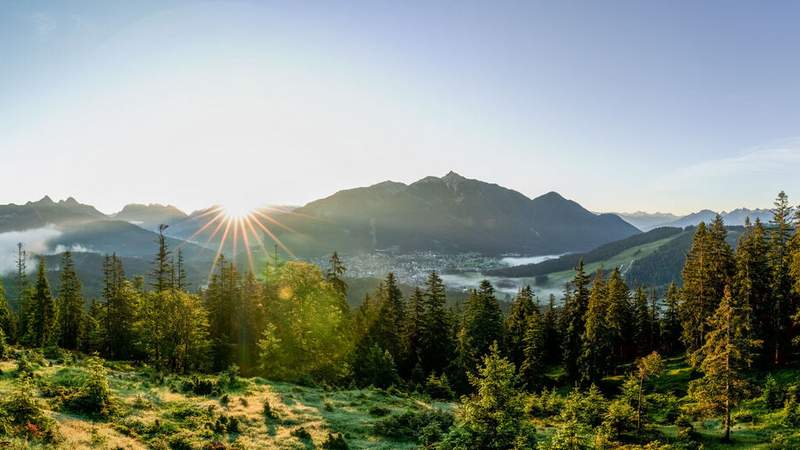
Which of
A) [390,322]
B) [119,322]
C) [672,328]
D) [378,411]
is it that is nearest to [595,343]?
[390,322]

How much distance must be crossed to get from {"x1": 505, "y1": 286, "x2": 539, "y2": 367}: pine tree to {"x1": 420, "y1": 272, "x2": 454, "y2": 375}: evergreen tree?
1067cm

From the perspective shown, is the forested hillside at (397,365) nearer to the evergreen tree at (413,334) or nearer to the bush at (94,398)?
the bush at (94,398)

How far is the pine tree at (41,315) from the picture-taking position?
200 feet

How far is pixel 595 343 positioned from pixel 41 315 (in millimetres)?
81819

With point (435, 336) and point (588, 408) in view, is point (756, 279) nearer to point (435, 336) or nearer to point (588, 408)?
point (588, 408)

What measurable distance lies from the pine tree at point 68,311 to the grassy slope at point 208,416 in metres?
46.8

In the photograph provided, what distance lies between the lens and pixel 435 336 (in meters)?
63.0

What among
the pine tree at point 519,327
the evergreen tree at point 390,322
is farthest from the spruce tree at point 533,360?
the evergreen tree at point 390,322

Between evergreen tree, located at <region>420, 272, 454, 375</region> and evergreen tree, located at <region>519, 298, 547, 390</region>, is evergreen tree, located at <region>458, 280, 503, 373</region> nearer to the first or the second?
evergreen tree, located at <region>420, 272, 454, 375</region>

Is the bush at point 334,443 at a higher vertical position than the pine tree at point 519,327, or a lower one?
higher

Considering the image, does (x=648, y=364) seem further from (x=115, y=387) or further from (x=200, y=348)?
(x=200, y=348)

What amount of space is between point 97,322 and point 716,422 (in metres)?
82.3

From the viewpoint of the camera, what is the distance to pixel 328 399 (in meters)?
35.1

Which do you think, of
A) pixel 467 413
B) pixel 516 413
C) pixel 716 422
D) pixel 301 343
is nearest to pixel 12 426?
pixel 467 413
